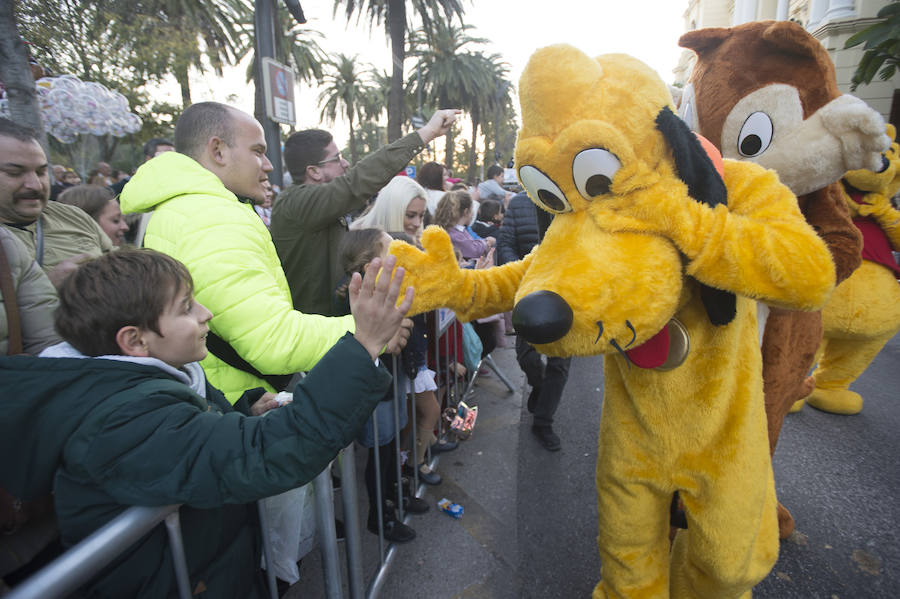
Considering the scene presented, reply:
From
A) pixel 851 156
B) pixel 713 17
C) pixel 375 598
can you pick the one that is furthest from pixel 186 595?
pixel 713 17

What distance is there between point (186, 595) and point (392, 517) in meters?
1.67

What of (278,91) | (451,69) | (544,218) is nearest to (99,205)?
(278,91)

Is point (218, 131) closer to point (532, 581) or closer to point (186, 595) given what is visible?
point (186, 595)

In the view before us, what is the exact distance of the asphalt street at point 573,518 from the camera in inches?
90.6

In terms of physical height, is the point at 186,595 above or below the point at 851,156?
below

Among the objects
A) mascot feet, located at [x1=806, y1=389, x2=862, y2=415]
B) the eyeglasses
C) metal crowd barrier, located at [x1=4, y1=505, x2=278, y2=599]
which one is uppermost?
the eyeglasses

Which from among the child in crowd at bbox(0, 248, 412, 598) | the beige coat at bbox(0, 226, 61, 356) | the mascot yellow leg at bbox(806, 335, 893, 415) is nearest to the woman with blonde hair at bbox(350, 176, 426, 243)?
the beige coat at bbox(0, 226, 61, 356)

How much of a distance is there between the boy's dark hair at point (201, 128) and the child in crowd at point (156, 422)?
0.77 meters

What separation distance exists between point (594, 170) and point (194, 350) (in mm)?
1167

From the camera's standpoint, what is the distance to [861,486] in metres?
2.96

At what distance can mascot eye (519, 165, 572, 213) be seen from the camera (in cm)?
140

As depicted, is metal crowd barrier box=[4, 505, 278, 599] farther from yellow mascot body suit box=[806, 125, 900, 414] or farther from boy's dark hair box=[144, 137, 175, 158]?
boy's dark hair box=[144, 137, 175, 158]

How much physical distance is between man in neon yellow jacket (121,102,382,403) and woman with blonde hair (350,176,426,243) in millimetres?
1763

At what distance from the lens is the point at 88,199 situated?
11.0 ft
